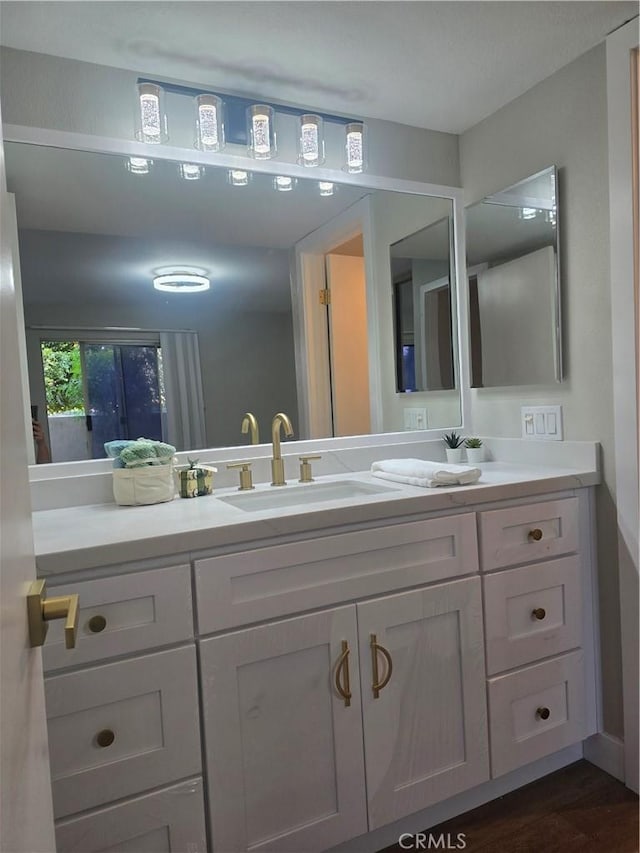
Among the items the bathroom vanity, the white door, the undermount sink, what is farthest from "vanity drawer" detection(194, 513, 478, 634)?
the white door

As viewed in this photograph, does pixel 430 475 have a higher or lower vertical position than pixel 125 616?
higher

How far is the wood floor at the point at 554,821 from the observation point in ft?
4.59

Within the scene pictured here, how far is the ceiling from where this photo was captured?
4.37 feet

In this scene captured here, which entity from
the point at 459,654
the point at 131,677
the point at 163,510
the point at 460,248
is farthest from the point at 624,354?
the point at 131,677

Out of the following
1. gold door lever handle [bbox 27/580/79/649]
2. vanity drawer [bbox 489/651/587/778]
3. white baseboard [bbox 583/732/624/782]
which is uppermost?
gold door lever handle [bbox 27/580/79/649]

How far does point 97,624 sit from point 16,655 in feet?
1.65

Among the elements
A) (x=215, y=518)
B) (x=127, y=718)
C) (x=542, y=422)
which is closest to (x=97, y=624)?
(x=127, y=718)

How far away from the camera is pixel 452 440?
2.02 metres

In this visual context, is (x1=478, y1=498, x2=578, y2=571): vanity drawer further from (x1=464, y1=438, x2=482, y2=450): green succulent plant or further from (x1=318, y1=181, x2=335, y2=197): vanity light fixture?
(x1=318, y1=181, x2=335, y2=197): vanity light fixture

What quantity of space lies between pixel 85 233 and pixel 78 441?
0.59 m

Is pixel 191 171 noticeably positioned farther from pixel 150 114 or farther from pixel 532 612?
pixel 532 612

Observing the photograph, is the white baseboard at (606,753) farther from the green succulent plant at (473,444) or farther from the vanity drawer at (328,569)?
the green succulent plant at (473,444)

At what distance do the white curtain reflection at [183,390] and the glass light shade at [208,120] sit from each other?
569mm

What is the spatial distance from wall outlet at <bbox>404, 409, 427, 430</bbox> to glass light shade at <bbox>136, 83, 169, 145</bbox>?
1206mm
